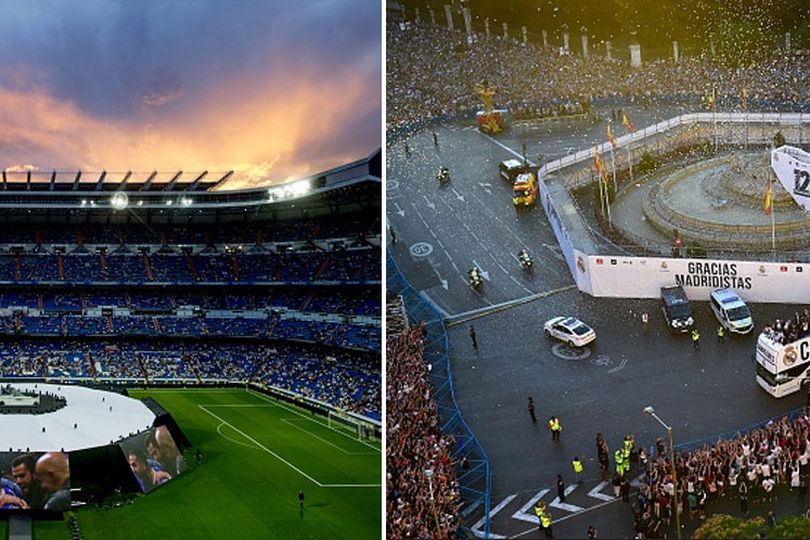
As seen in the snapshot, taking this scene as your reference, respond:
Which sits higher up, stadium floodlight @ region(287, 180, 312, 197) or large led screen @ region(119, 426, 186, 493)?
stadium floodlight @ region(287, 180, 312, 197)

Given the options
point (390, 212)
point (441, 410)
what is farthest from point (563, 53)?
point (441, 410)

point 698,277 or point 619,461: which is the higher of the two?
point 698,277

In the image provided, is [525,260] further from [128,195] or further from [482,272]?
[128,195]

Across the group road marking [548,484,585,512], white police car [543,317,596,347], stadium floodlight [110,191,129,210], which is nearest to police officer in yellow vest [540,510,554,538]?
road marking [548,484,585,512]

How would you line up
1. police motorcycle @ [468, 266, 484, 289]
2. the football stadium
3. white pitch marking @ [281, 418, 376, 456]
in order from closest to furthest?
police motorcycle @ [468, 266, 484, 289] < the football stadium < white pitch marking @ [281, 418, 376, 456]

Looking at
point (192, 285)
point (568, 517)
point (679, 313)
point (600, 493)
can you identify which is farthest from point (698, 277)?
point (192, 285)

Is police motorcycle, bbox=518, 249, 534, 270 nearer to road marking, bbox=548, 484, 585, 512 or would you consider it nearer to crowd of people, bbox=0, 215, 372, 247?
road marking, bbox=548, 484, 585, 512
